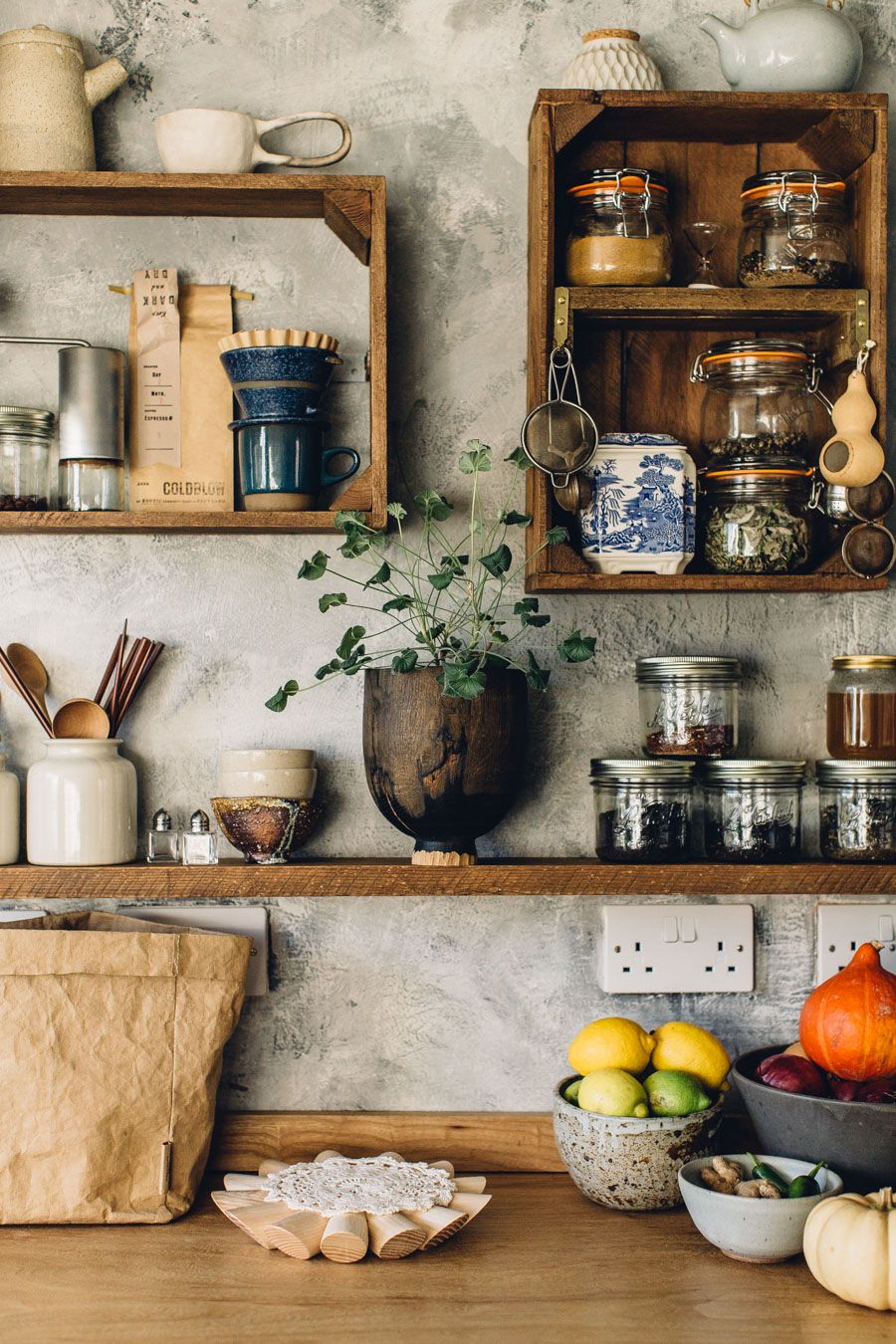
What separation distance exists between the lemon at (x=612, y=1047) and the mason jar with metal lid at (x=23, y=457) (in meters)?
0.85

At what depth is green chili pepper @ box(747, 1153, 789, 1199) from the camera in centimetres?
122

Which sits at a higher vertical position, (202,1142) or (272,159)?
(272,159)

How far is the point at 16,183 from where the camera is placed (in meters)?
1.39

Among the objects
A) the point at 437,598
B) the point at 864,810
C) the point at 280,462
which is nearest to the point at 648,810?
the point at 864,810

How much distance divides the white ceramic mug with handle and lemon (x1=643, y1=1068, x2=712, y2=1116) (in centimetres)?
108

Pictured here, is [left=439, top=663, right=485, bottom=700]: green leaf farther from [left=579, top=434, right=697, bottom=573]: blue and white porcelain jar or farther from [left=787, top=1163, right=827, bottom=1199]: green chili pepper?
[left=787, top=1163, right=827, bottom=1199]: green chili pepper

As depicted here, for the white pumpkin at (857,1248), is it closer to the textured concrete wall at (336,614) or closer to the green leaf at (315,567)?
the textured concrete wall at (336,614)

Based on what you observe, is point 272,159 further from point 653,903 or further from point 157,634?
point 653,903

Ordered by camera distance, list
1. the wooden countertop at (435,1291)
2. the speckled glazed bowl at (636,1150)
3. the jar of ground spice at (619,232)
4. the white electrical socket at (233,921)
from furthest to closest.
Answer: the white electrical socket at (233,921) < the jar of ground spice at (619,232) < the speckled glazed bowl at (636,1150) < the wooden countertop at (435,1291)

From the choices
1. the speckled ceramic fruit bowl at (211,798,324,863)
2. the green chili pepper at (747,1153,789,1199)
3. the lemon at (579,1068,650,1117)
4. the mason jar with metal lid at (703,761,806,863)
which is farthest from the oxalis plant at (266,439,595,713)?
the green chili pepper at (747,1153,789,1199)

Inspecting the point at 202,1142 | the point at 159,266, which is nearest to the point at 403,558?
the point at 159,266

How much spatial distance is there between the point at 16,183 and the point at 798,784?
1096mm

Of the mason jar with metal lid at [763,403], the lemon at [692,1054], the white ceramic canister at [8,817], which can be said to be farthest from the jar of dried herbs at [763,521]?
the white ceramic canister at [8,817]

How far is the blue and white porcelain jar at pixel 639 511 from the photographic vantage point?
1.41m
